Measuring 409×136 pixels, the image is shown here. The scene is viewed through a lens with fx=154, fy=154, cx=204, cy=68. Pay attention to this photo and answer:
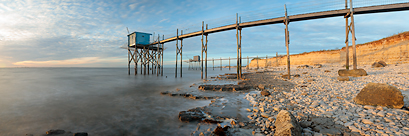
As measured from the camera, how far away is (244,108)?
18.2ft

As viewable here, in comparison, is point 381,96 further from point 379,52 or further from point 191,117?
point 379,52

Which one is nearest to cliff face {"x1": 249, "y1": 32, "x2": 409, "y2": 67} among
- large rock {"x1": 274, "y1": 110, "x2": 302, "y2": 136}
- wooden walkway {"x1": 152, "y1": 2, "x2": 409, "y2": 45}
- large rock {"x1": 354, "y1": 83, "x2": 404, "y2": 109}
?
wooden walkway {"x1": 152, "y1": 2, "x2": 409, "y2": 45}

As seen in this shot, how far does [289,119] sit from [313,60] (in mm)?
38098

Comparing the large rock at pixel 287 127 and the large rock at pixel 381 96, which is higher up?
the large rock at pixel 381 96

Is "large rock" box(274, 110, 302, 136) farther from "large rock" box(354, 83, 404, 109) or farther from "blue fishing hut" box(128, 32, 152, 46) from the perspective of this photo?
"blue fishing hut" box(128, 32, 152, 46)

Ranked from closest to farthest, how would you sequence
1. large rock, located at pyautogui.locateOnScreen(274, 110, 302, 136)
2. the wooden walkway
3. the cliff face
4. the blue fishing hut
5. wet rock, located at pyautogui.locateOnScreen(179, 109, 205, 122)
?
large rock, located at pyautogui.locateOnScreen(274, 110, 302, 136) → wet rock, located at pyautogui.locateOnScreen(179, 109, 205, 122) → the wooden walkway → the cliff face → the blue fishing hut

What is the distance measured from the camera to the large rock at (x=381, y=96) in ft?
13.4

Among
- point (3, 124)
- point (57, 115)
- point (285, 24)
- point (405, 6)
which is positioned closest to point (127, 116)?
point (57, 115)

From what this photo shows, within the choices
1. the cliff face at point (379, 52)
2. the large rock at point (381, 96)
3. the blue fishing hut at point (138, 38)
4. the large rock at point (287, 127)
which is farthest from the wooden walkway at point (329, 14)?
the blue fishing hut at point (138, 38)

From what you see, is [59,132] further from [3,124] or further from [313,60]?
[313,60]

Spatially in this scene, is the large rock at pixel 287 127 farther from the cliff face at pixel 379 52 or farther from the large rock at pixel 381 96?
the cliff face at pixel 379 52

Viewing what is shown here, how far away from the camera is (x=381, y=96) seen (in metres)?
4.32

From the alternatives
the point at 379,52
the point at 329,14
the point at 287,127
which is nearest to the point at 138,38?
the point at 329,14

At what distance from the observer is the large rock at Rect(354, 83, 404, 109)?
408 centimetres
